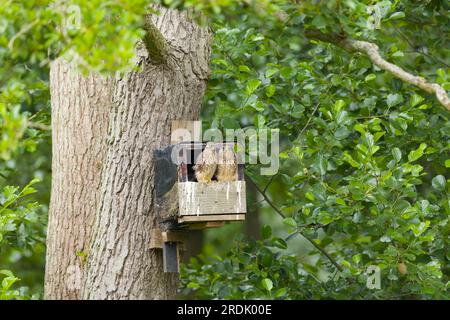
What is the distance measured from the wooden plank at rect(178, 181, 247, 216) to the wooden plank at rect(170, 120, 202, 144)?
389 millimetres

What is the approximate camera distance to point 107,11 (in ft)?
8.45

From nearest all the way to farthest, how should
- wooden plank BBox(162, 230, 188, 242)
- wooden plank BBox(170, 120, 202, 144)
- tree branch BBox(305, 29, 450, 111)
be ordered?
tree branch BBox(305, 29, 450, 111) → wooden plank BBox(162, 230, 188, 242) → wooden plank BBox(170, 120, 202, 144)

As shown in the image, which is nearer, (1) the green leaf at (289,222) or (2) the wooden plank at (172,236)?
(2) the wooden plank at (172,236)

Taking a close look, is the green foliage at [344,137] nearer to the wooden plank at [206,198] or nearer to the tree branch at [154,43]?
the tree branch at [154,43]

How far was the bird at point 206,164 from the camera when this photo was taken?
130 inches

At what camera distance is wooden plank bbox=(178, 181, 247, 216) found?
3281 millimetres

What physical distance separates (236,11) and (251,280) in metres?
1.66

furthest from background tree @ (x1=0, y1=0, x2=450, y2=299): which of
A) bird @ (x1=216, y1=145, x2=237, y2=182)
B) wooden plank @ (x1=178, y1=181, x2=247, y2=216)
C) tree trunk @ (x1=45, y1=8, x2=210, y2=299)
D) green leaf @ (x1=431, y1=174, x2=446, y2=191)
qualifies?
wooden plank @ (x1=178, y1=181, x2=247, y2=216)

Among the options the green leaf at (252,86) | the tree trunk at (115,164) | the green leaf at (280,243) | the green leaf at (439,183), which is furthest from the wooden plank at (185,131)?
the green leaf at (439,183)

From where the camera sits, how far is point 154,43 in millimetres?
3480

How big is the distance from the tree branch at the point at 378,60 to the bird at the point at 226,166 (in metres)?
0.63

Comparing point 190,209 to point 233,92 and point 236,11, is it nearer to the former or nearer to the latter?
point 236,11

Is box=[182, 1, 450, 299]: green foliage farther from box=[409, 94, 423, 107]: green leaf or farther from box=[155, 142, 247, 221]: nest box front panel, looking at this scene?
box=[155, 142, 247, 221]: nest box front panel
